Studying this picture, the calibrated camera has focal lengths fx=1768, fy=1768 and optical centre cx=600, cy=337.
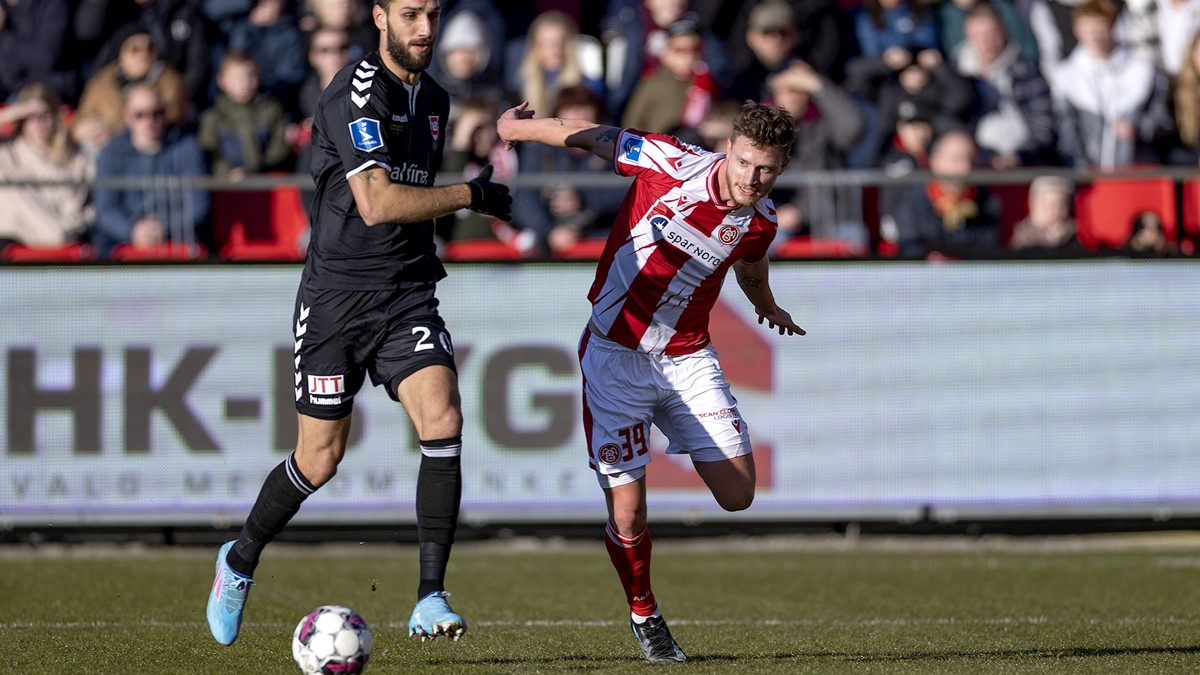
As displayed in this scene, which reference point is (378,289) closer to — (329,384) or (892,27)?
(329,384)

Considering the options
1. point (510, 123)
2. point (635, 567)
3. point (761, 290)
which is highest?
point (510, 123)

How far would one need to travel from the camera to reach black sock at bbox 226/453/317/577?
7.21m

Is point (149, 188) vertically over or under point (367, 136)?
under

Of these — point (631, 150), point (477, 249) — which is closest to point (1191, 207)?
point (477, 249)

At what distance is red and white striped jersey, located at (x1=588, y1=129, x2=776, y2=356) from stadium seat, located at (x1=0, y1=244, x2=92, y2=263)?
5.77 meters

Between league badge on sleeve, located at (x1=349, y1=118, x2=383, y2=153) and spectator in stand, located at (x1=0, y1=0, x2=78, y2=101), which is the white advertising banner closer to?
spectator in stand, located at (x1=0, y1=0, x2=78, y2=101)

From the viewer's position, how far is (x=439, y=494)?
6949 millimetres

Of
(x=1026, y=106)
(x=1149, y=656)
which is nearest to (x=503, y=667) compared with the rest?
(x=1149, y=656)

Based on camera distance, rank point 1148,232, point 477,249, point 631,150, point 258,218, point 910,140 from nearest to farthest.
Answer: point 631,150 < point 477,249 < point 1148,232 < point 258,218 < point 910,140

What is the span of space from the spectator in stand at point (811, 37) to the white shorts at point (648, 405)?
7.63 meters

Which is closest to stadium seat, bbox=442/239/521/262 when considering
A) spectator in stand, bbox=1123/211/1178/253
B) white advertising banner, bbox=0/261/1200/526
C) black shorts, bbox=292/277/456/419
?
white advertising banner, bbox=0/261/1200/526

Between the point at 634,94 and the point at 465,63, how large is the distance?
4.60 feet

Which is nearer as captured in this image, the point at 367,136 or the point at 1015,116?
the point at 367,136

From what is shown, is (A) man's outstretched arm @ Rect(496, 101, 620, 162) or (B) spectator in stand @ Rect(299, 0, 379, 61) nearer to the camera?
(A) man's outstretched arm @ Rect(496, 101, 620, 162)
